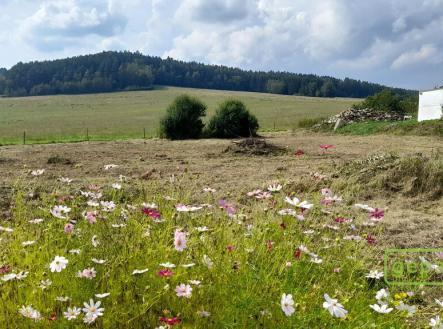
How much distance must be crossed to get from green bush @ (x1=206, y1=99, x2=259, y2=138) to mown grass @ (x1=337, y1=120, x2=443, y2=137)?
542cm

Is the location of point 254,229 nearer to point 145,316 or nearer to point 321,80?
point 145,316

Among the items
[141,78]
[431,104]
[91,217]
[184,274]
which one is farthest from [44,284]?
[141,78]

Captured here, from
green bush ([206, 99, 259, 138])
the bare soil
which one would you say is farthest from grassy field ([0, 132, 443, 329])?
green bush ([206, 99, 259, 138])

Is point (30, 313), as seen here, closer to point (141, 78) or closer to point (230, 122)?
point (230, 122)

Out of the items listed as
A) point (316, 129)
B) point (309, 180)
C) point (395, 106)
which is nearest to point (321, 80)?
point (395, 106)

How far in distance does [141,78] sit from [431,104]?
90.7 meters

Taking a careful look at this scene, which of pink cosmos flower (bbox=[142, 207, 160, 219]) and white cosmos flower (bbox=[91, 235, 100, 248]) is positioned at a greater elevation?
pink cosmos flower (bbox=[142, 207, 160, 219])

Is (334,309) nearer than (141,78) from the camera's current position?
Yes

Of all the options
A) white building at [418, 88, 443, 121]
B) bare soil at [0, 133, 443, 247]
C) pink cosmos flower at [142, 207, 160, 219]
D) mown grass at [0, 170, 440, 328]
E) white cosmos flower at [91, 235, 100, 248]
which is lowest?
Result: bare soil at [0, 133, 443, 247]

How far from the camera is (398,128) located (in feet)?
76.6

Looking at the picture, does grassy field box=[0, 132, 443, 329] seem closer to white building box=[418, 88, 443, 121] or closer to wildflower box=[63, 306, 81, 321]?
wildflower box=[63, 306, 81, 321]

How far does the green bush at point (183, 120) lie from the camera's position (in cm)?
2247

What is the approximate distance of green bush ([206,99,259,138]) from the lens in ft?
76.3

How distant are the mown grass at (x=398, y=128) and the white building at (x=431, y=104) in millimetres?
2794
